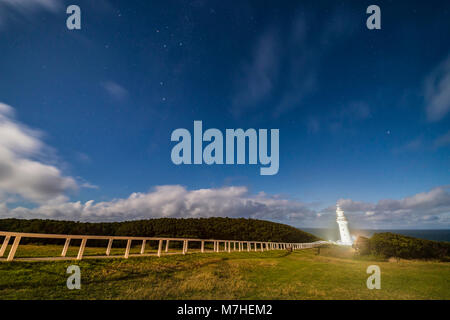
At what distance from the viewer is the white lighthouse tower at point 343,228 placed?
57.4 metres

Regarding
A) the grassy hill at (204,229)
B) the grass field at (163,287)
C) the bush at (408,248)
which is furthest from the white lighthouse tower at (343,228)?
the grass field at (163,287)

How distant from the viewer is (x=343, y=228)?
59.3m

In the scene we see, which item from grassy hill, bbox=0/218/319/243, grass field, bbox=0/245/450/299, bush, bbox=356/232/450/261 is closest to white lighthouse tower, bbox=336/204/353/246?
grassy hill, bbox=0/218/319/243

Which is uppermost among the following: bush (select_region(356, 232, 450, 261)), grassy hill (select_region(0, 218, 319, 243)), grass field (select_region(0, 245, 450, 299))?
grassy hill (select_region(0, 218, 319, 243))

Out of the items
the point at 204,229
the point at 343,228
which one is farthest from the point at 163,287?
the point at 343,228

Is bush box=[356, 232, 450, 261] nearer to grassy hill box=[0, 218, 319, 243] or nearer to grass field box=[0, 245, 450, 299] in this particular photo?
grass field box=[0, 245, 450, 299]

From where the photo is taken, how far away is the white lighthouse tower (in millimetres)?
57362

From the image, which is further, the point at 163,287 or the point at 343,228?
the point at 343,228

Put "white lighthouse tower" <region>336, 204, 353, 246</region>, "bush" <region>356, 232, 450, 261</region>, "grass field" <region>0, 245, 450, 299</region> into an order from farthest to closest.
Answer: "white lighthouse tower" <region>336, 204, 353, 246</region>, "bush" <region>356, 232, 450, 261</region>, "grass field" <region>0, 245, 450, 299</region>

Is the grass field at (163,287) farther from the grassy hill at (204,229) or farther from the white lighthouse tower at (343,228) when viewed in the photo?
the white lighthouse tower at (343,228)

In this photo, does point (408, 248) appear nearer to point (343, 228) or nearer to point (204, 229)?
point (343, 228)

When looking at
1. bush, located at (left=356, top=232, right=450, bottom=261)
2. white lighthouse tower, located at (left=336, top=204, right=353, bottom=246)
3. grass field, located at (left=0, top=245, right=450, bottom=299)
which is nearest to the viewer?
grass field, located at (left=0, top=245, right=450, bottom=299)

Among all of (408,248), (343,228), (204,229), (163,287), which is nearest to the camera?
(163,287)
